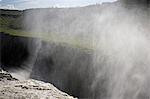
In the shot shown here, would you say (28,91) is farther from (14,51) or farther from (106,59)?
(14,51)

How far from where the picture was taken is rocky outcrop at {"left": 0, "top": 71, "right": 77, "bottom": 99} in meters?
7.19

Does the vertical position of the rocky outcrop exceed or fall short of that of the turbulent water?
it exceeds it

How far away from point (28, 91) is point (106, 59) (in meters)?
13.2

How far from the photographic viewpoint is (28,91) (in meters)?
7.62

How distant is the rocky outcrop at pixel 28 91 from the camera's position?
7186mm

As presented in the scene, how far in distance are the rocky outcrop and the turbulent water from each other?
959 cm

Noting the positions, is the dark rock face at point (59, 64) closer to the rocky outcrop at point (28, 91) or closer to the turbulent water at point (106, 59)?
the turbulent water at point (106, 59)

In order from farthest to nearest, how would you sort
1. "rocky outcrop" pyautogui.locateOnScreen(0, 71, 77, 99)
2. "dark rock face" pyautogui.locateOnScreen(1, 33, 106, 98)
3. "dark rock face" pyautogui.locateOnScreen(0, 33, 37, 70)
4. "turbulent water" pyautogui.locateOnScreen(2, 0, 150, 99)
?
"dark rock face" pyautogui.locateOnScreen(0, 33, 37, 70) < "dark rock face" pyautogui.locateOnScreen(1, 33, 106, 98) < "turbulent water" pyautogui.locateOnScreen(2, 0, 150, 99) < "rocky outcrop" pyautogui.locateOnScreen(0, 71, 77, 99)

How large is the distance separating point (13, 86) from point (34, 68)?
23.1 meters

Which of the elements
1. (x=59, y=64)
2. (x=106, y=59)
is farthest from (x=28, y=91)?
(x=59, y=64)

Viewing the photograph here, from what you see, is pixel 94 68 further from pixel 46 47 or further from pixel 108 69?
pixel 46 47

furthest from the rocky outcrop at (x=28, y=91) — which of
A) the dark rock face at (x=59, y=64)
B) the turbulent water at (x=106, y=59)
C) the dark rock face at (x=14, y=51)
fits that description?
the dark rock face at (x=14, y=51)

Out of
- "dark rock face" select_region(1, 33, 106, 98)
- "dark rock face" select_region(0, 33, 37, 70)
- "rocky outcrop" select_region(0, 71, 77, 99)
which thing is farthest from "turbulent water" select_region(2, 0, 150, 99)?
"rocky outcrop" select_region(0, 71, 77, 99)

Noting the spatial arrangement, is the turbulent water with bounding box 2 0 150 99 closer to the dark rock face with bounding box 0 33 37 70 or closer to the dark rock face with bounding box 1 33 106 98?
the dark rock face with bounding box 1 33 106 98
